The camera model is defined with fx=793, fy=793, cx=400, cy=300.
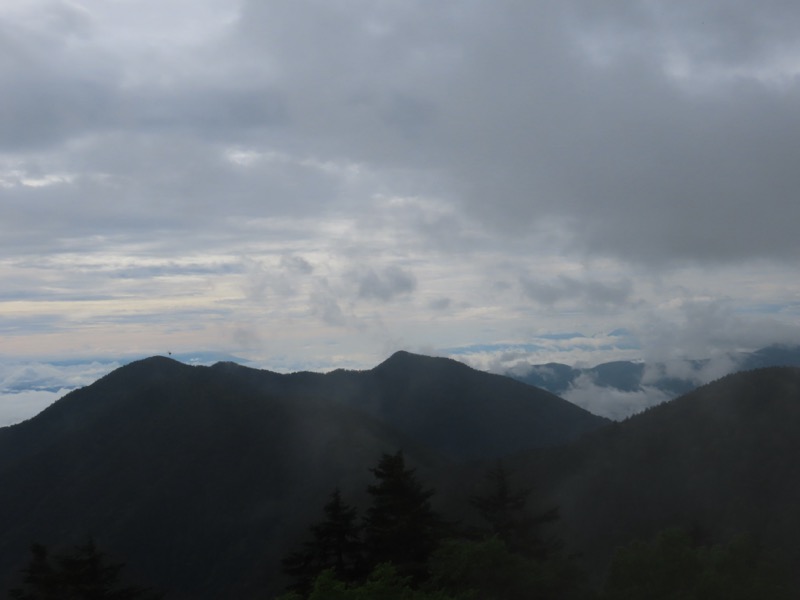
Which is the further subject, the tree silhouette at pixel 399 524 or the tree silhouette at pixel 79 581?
the tree silhouette at pixel 79 581

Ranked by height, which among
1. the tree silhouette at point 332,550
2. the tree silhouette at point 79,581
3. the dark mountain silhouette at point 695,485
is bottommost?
the dark mountain silhouette at point 695,485

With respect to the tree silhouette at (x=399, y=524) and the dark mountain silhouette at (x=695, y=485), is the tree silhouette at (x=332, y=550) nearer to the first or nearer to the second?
the tree silhouette at (x=399, y=524)

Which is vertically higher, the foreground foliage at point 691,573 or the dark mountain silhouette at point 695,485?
the foreground foliage at point 691,573

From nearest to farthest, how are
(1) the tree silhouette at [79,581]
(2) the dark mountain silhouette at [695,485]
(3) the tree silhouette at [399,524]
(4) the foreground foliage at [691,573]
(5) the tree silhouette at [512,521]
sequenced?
(4) the foreground foliage at [691,573]
(3) the tree silhouette at [399,524]
(1) the tree silhouette at [79,581]
(5) the tree silhouette at [512,521]
(2) the dark mountain silhouette at [695,485]

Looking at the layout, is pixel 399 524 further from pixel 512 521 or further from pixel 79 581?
pixel 79 581

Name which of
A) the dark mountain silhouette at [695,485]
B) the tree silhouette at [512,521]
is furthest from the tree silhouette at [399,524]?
the dark mountain silhouette at [695,485]

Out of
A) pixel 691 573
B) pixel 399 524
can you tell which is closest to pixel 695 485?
pixel 399 524

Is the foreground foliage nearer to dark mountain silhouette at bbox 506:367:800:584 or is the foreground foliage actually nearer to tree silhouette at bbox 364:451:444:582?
tree silhouette at bbox 364:451:444:582

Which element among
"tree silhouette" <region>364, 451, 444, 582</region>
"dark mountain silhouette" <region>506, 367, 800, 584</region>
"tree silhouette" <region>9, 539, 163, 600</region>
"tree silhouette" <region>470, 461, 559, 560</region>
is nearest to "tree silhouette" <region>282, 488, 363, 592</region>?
"tree silhouette" <region>364, 451, 444, 582</region>

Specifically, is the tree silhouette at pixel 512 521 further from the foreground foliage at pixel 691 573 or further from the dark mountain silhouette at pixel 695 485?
the dark mountain silhouette at pixel 695 485

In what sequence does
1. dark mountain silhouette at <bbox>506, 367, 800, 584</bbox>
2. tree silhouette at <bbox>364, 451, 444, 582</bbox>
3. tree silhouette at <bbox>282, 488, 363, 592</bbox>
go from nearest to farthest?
1. tree silhouette at <bbox>364, 451, 444, 582</bbox>
2. tree silhouette at <bbox>282, 488, 363, 592</bbox>
3. dark mountain silhouette at <bbox>506, 367, 800, 584</bbox>

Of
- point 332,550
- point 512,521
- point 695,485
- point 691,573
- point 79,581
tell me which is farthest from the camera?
point 695,485

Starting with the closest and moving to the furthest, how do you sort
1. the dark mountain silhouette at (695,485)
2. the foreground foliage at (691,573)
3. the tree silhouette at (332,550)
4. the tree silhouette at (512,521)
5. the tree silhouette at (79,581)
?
the foreground foliage at (691,573) → the tree silhouette at (332,550) → the tree silhouette at (79,581) → the tree silhouette at (512,521) → the dark mountain silhouette at (695,485)

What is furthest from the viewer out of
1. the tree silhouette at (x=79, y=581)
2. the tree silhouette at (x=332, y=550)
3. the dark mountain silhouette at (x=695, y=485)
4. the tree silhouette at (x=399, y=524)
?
the dark mountain silhouette at (x=695, y=485)
